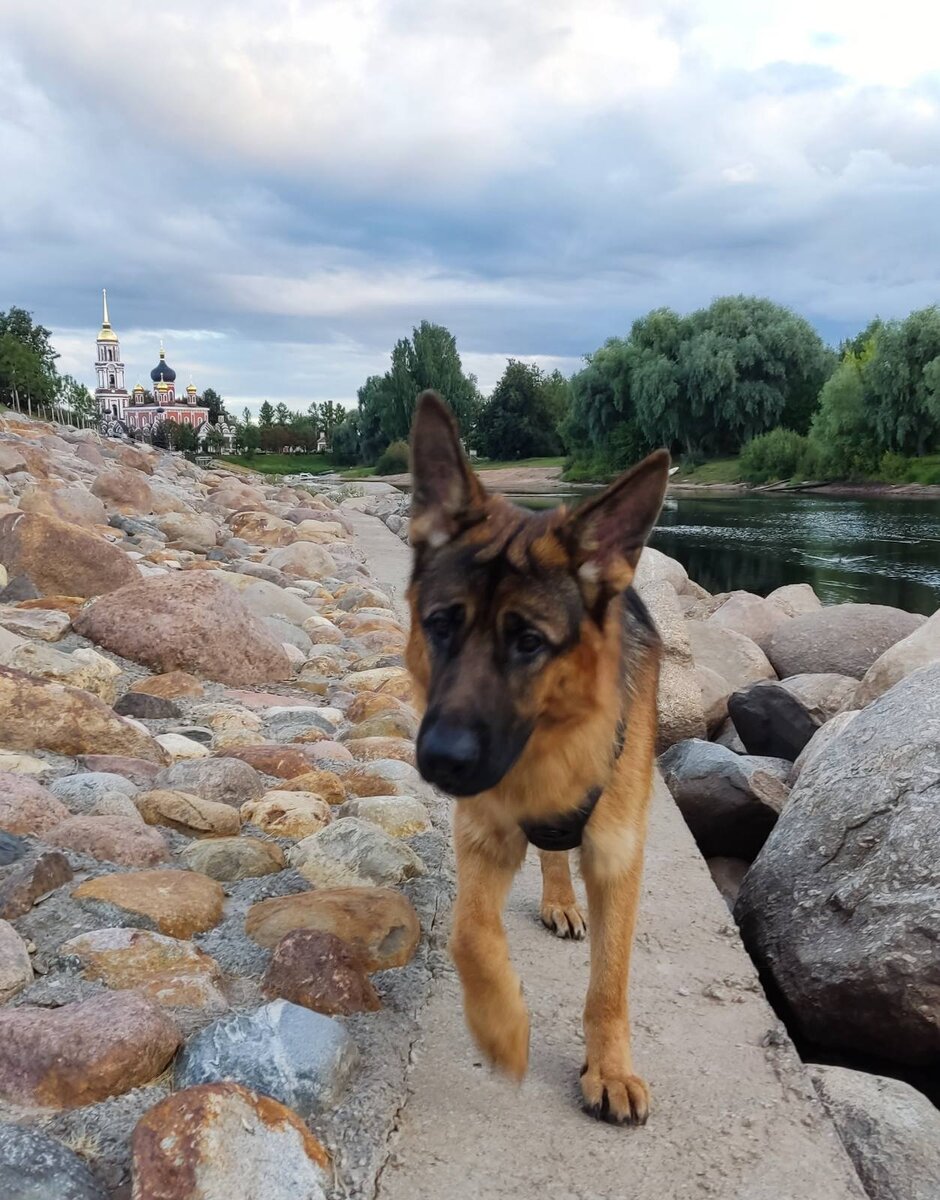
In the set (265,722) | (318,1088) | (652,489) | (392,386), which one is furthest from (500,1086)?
(392,386)

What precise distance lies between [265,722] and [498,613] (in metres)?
3.90

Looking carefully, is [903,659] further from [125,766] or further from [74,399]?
[74,399]

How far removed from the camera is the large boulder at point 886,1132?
316cm

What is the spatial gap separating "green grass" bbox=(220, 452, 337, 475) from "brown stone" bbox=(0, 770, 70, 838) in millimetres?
100268

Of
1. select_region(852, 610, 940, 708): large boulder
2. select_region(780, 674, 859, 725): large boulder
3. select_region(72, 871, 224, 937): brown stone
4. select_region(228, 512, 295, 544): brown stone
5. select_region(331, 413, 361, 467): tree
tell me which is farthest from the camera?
select_region(331, 413, 361, 467): tree

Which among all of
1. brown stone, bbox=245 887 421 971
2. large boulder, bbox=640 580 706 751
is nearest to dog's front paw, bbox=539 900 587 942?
brown stone, bbox=245 887 421 971

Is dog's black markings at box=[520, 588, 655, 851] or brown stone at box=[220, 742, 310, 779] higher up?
dog's black markings at box=[520, 588, 655, 851]

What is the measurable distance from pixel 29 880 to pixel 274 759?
1.98 m

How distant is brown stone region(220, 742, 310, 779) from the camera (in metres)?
5.65

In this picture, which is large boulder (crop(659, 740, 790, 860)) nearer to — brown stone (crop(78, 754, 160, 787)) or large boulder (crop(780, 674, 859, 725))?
large boulder (crop(780, 674, 859, 725))

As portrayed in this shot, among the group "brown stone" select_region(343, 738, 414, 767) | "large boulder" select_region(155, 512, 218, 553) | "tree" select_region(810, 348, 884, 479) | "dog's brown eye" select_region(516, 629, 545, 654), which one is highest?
"tree" select_region(810, 348, 884, 479)

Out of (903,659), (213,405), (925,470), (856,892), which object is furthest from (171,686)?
(213,405)

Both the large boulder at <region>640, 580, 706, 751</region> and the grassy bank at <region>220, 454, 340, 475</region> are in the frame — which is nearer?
the large boulder at <region>640, 580, 706, 751</region>

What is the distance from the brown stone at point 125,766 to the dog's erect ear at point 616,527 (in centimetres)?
285
